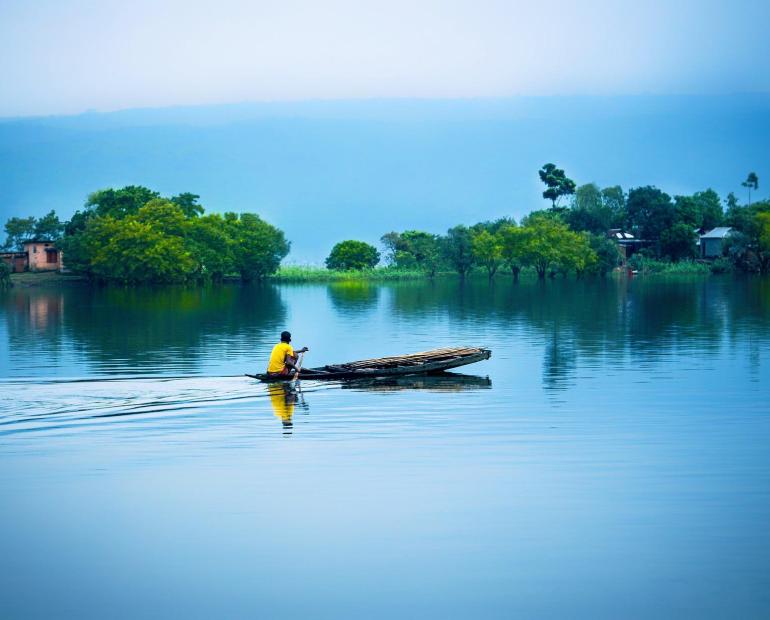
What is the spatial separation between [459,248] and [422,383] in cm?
10546

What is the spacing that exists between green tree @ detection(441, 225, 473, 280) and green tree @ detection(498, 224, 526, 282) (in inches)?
259

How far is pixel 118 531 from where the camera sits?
1401 centimetres

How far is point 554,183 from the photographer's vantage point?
15475 centimetres

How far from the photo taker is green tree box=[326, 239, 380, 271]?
150000 mm

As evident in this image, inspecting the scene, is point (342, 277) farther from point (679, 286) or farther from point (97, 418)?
point (97, 418)

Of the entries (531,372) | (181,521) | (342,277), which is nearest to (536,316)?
(531,372)

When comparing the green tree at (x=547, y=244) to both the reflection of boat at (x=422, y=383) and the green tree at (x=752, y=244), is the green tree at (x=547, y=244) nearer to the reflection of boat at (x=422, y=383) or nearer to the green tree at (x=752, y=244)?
the green tree at (x=752, y=244)

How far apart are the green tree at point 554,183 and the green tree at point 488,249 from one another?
1135 inches

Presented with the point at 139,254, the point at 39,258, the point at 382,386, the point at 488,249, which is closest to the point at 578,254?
the point at 488,249

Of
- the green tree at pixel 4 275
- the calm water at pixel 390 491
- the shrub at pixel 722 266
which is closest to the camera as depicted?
the calm water at pixel 390 491

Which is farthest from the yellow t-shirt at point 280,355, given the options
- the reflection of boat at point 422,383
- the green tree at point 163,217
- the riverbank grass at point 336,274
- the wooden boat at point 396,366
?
the riverbank grass at point 336,274

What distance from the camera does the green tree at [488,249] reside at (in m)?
125

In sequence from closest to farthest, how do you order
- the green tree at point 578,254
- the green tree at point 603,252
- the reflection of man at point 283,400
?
1. the reflection of man at point 283,400
2. the green tree at point 578,254
3. the green tree at point 603,252

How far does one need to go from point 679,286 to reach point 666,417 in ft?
240
